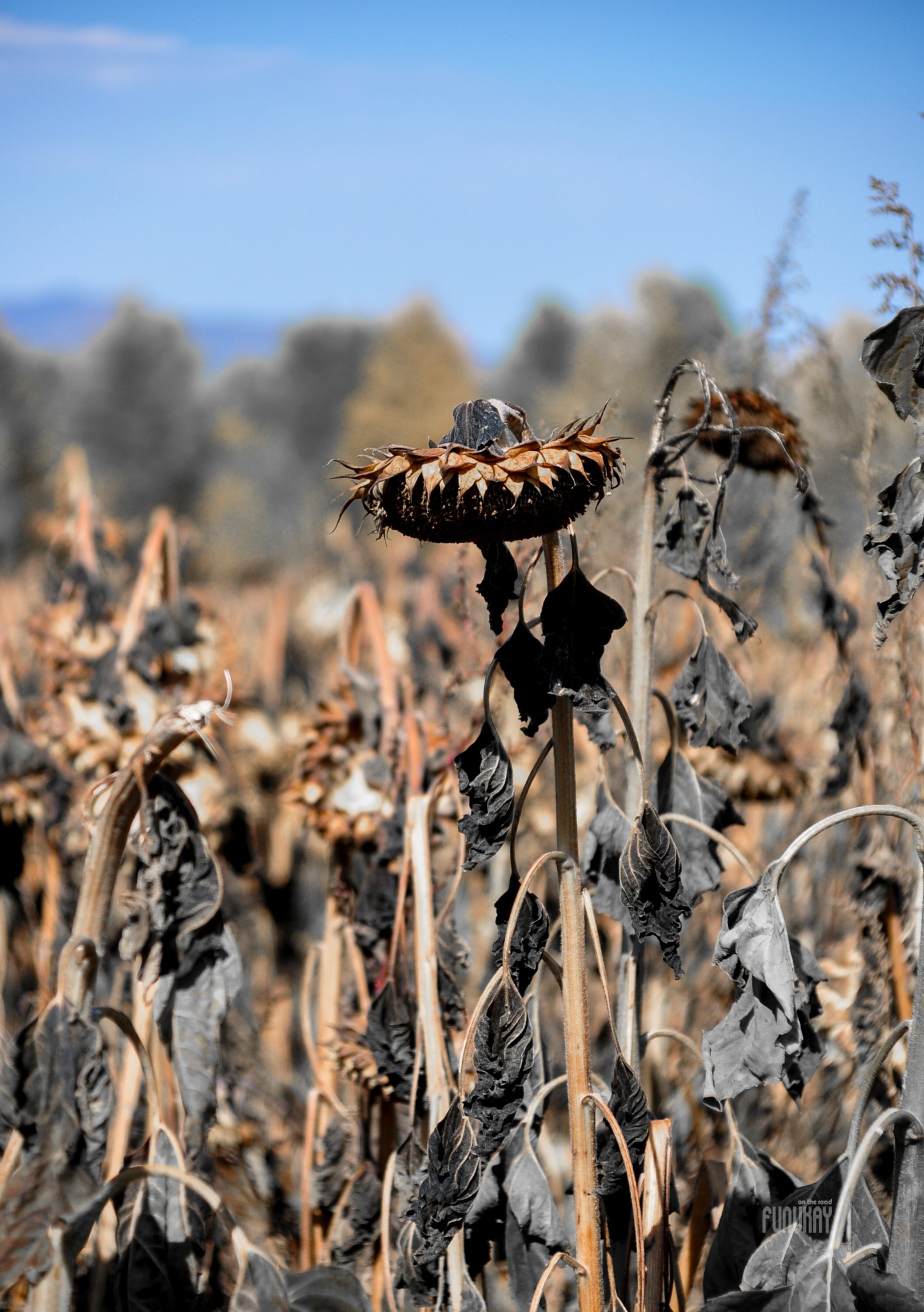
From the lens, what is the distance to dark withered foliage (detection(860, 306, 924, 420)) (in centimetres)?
84

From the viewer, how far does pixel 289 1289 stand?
41.1 inches

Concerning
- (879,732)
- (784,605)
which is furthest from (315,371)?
(879,732)

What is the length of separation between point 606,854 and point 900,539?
1.26 ft

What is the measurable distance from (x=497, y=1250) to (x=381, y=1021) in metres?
0.29

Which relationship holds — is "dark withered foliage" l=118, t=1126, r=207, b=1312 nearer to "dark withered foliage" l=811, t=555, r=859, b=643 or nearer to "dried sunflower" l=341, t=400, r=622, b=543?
"dried sunflower" l=341, t=400, r=622, b=543

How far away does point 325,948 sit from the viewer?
4.85ft

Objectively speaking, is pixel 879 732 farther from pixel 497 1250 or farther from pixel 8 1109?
pixel 8 1109

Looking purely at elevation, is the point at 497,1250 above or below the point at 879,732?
below

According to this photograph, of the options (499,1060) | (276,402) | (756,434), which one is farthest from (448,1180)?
(276,402)

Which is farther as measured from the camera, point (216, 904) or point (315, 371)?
point (315, 371)

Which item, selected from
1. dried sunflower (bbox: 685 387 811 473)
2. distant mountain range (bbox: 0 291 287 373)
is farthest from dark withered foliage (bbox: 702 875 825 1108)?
distant mountain range (bbox: 0 291 287 373)

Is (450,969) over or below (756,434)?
below

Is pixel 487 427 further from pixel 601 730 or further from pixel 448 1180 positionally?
pixel 448 1180

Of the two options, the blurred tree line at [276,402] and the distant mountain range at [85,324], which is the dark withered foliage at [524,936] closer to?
the blurred tree line at [276,402]
